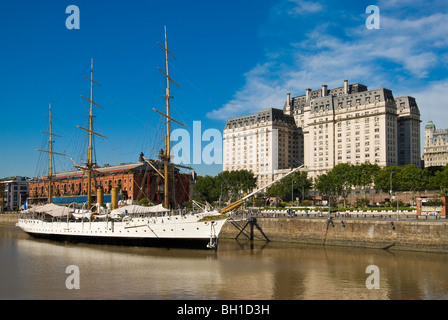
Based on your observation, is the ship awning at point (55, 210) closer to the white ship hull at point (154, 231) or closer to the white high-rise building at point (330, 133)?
the white ship hull at point (154, 231)

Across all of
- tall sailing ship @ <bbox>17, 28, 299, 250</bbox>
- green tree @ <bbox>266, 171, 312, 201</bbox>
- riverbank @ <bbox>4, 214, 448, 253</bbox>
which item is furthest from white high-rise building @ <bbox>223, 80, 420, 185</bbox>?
tall sailing ship @ <bbox>17, 28, 299, 250</bbox>

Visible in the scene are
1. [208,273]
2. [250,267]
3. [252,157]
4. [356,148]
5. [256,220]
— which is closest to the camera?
[208,273]

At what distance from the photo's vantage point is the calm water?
3109 cm

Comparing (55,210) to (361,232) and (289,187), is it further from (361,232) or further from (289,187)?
(289,187)

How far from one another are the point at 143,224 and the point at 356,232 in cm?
2779

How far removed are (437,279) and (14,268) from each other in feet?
125

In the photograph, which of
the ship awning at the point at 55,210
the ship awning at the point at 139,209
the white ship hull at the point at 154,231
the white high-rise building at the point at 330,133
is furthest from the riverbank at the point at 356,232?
the white high-rise building at the point at 330,133

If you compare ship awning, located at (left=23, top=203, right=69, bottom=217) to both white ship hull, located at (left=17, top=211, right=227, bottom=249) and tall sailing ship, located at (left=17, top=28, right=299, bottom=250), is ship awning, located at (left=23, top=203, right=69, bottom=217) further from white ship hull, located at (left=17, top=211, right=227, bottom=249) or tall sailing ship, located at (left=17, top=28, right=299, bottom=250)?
white ship hull, located at (left=17, top=211, right=227, bottom=249)

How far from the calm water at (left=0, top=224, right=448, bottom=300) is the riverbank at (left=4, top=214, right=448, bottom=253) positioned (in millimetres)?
2154

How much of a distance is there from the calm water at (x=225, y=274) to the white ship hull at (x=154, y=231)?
1889 millimetres

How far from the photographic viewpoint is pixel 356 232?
186ft
